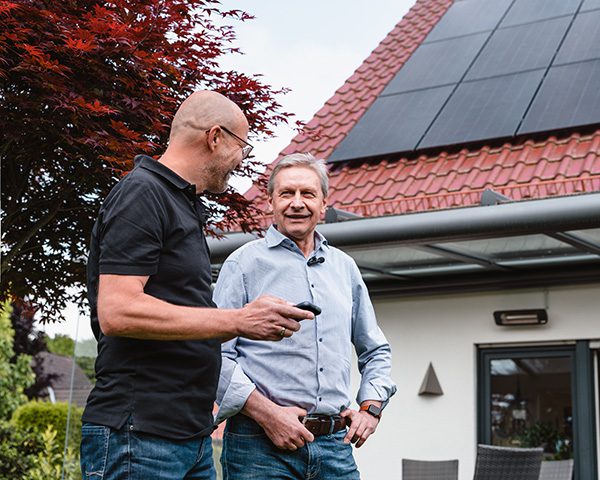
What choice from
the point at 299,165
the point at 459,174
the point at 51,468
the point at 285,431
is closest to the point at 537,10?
the point at 459,174

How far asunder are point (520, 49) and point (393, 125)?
1.58 metres

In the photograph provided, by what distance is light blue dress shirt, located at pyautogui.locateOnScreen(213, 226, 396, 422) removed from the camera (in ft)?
10.2

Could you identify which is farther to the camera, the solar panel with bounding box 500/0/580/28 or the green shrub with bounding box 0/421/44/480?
the solar panel with bounding box 500/0/580/28

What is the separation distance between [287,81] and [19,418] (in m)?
14.9

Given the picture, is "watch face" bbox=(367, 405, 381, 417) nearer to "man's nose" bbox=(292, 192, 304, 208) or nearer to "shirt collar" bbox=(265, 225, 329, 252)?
"shirt collar" bbox=(265, 225, 329, 252)

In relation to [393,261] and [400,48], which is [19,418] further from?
[393,261]

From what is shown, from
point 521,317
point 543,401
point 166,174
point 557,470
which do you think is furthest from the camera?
point 543,401

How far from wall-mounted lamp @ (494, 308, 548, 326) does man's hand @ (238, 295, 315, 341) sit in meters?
5.52

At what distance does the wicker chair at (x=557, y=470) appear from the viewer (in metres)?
6.15

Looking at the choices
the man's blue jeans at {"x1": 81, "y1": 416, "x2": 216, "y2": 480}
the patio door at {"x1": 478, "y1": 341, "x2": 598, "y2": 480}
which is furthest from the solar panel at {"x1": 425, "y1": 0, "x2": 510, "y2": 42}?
the man's blue jeans at {"x1": 81, "y1": 416, "x2": 216, "y2": 480}

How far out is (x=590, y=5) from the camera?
10.1 m

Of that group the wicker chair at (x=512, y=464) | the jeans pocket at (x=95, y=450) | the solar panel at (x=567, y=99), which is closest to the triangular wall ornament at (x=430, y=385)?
the solar panel at (x=567, y=99)

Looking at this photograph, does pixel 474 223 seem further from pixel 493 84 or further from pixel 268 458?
pixel 268 458

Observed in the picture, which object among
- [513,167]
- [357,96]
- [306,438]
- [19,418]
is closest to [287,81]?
[513,167]
